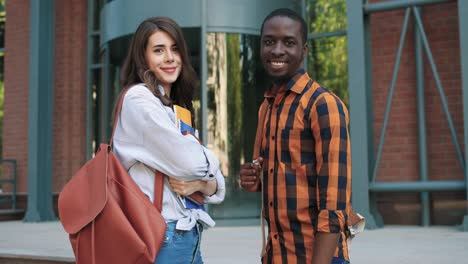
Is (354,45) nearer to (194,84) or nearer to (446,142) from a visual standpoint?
(446,142)

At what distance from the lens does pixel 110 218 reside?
169 centimetres

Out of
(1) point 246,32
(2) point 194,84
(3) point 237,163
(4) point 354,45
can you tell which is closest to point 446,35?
(4) point 354,45

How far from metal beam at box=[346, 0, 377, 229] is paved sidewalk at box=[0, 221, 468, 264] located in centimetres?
43

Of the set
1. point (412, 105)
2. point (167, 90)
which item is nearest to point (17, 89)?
point (412, 105)

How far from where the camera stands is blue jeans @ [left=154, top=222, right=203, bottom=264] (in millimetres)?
1775

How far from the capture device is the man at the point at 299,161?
157 cm

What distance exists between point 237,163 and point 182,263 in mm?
5638

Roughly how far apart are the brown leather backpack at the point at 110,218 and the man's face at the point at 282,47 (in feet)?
1.86

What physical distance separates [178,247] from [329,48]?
6.33 m

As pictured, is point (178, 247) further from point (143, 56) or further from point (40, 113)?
point (40, 113)

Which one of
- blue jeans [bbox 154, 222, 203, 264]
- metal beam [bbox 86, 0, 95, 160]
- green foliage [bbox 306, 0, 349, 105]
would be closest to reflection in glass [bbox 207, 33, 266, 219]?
green foliage [bbox 306, 0, 349, 105]

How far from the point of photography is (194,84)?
212 cm

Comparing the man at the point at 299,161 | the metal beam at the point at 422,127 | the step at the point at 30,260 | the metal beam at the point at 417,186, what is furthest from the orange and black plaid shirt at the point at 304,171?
the metal beam at the point at 422,127

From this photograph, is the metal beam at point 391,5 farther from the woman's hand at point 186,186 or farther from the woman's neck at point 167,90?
the woman's hand at point 186,186
